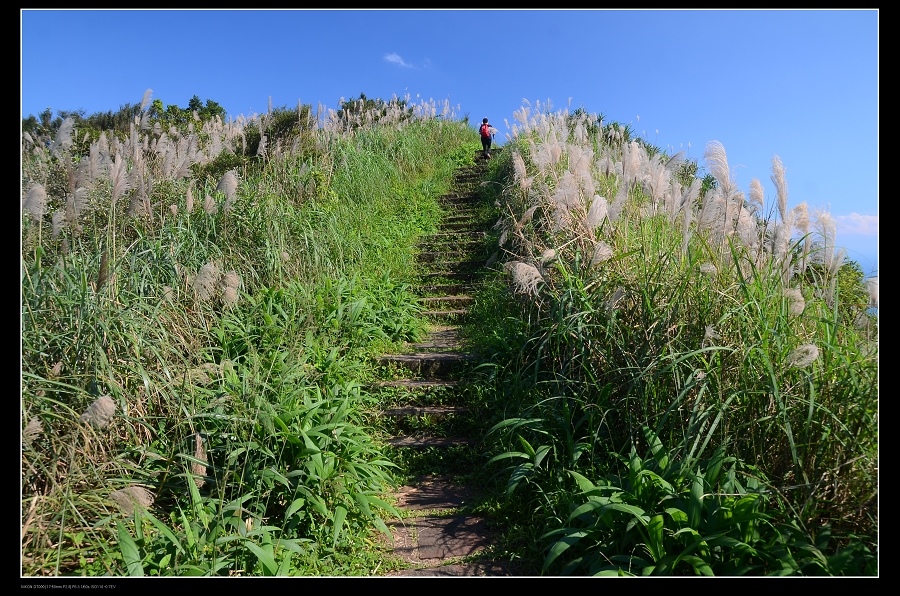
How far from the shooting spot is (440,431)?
382cm

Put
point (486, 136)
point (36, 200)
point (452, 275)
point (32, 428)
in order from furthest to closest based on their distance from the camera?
point (486, 136) → point (452, 275) → point (36, 200) → point (32, 428)

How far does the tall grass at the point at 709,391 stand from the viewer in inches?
78.7

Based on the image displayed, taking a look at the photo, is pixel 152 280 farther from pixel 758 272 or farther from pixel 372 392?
pixel 758 272

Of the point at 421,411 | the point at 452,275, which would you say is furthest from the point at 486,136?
the point at 421,411

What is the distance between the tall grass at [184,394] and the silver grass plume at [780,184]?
2.59 metres

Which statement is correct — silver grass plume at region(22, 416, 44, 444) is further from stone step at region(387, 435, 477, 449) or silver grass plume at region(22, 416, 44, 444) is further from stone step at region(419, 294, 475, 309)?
stone step at region(419, 294, 475, 309)

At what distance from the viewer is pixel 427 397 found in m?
4.18

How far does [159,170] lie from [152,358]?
281cm

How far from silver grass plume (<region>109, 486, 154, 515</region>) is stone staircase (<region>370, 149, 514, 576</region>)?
120 cm

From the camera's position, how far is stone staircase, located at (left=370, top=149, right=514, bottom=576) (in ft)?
8.57

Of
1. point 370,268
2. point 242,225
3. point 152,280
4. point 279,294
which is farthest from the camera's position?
point 370,268

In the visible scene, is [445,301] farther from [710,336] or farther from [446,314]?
[710,336]

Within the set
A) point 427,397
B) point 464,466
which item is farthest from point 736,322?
point 427,397

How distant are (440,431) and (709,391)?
2.01 meters
